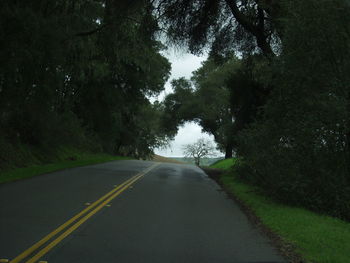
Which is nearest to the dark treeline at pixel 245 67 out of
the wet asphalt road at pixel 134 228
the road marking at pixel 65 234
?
the wet asphalt road at pixel 134 228

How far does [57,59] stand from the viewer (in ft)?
47.5

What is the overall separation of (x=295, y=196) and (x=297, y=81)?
148 inches

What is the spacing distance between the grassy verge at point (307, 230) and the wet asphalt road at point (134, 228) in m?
0.54

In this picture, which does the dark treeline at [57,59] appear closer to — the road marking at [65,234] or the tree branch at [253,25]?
the tree branch at [253,25]

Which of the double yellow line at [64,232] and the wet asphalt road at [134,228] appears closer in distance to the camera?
the double yellow line at [64,232]

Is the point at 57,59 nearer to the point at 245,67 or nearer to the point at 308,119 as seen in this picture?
the point at 308,119

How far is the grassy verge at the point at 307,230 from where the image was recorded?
6854mm

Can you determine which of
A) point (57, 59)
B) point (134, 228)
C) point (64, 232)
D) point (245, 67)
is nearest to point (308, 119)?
point (134, 228)

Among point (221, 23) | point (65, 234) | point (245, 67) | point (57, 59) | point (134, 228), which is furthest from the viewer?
point (245, 67)

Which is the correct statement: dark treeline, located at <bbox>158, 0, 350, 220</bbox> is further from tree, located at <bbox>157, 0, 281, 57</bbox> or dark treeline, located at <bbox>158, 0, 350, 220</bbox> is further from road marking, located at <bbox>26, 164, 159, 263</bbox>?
road marking, located at <bbox>26, 164, 159, 263</bbox>

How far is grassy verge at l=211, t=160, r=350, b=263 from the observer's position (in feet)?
22.5

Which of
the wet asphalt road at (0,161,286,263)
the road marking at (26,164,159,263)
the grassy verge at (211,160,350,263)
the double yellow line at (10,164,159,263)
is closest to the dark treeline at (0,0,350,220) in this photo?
the grassy verge at (211,160,350,263)

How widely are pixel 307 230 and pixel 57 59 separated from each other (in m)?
10.1

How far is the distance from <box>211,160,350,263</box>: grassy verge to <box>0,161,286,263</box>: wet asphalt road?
54 cm
